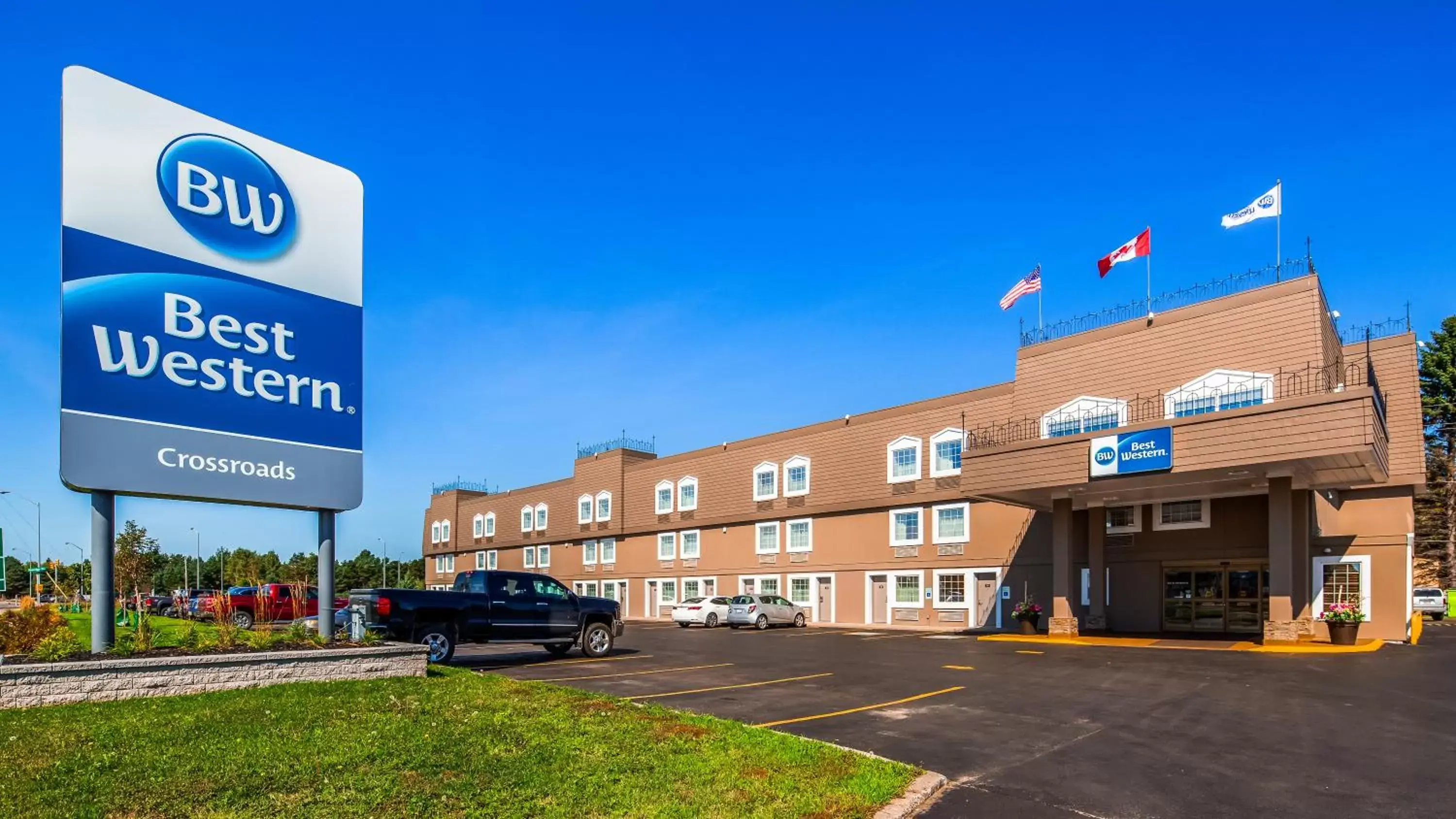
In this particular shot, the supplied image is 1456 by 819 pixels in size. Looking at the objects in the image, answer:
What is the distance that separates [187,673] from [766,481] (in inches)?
1272

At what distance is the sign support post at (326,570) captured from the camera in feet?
39.2

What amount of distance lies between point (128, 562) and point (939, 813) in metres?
38.2

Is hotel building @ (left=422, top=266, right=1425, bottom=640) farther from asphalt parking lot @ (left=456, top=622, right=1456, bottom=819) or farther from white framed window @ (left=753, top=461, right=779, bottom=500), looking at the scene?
asphalt parking lot @ (left=456, top=622, right=1456, bottom=819)

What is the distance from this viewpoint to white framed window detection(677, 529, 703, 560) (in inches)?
1742

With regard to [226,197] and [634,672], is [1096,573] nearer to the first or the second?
[634,672]

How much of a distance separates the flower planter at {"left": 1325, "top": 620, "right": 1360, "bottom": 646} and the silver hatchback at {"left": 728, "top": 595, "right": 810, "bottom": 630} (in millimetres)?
18341

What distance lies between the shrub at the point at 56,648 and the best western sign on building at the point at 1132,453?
21.1m

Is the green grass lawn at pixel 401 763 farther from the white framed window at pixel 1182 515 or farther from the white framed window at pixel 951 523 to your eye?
the white framed window at pixel 951 523

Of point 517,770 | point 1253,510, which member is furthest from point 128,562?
point 1253,510

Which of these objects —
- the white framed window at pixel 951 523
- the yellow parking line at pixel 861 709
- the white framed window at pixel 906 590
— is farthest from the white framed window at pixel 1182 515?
the yellow parking line at pixel 861 709

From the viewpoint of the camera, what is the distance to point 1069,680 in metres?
14.8

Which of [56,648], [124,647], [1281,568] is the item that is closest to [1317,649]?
[1281,568]

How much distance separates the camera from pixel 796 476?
3953cm

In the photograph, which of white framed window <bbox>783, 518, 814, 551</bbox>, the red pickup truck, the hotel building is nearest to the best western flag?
the hotel building
